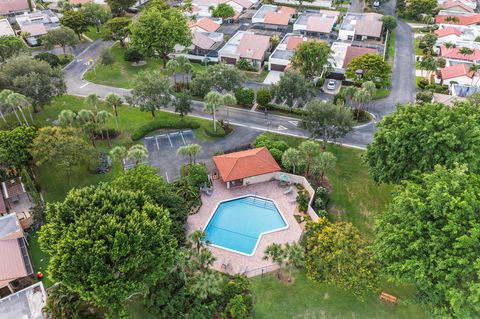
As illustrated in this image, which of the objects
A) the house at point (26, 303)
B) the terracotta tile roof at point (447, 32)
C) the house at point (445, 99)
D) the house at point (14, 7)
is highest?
the house at point (14, 7)

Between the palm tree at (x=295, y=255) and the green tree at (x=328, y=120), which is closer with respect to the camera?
the palm tree at (x=295, y=255)

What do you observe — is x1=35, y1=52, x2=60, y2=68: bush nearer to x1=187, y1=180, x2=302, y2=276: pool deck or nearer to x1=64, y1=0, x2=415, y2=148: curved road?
x1=64, y1=0, x2=415, y2=148: curved road

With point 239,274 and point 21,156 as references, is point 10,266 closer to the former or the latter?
point 21,156

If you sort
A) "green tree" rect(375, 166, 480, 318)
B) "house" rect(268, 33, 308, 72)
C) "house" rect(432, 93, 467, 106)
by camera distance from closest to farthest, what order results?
"green tree" rect(375, 166, 480, 318) < "house" rect(432, 93, 467, 106) < "house" rect(268, 33, 308, 72)

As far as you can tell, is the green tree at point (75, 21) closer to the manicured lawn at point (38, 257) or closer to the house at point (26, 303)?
the manicured lawn at point (38, 257)

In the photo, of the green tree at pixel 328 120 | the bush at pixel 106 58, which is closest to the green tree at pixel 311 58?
the green tree at pixel 328 120

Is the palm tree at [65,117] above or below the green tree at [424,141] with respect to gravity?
below

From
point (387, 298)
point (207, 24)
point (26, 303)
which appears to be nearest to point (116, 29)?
point (207, 24)

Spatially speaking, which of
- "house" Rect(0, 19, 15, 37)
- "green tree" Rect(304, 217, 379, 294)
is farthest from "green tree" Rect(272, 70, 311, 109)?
"house" Rect(0, 19, 15, 37)
